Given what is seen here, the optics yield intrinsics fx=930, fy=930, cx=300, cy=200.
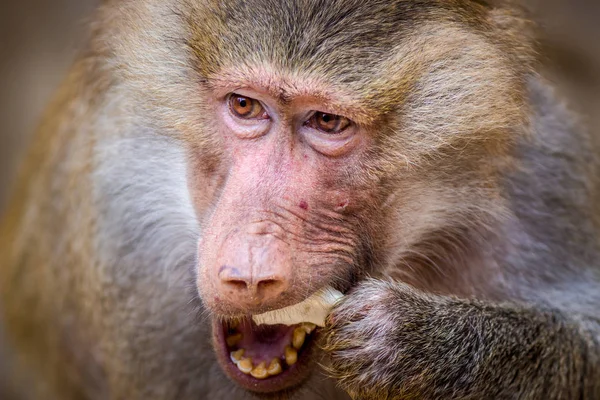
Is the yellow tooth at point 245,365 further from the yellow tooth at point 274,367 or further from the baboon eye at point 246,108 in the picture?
the baboon eye at point 246,108

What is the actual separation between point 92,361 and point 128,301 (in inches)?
32.0

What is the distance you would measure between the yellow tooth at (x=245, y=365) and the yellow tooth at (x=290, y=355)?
5.2 inches

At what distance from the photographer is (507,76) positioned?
327cm

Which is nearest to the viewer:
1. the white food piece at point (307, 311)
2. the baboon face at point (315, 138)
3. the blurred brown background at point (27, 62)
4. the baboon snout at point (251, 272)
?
the baboon snout at point (251, 272)

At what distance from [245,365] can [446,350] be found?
2.34ft

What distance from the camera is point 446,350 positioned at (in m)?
3.29

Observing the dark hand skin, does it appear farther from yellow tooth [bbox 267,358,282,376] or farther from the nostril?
the nostril

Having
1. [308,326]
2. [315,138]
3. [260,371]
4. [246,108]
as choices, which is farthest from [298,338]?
[246,108]

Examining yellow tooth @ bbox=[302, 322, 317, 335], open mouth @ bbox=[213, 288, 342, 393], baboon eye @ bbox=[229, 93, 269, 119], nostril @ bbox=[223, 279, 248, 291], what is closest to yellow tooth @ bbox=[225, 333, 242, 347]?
open mouth @ bbox=[213, 288, 342, 393]

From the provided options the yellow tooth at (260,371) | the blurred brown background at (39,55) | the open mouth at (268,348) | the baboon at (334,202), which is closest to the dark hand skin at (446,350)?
the baboon at (334,202)

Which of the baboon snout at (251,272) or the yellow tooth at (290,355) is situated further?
the yellow tooth at (290,355)

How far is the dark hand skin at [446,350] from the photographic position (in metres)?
3.21

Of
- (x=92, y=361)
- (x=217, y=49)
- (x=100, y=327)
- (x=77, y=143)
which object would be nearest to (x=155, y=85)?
(x=217, y=49)

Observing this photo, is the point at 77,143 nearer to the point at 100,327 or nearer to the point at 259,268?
the point at 100,327
